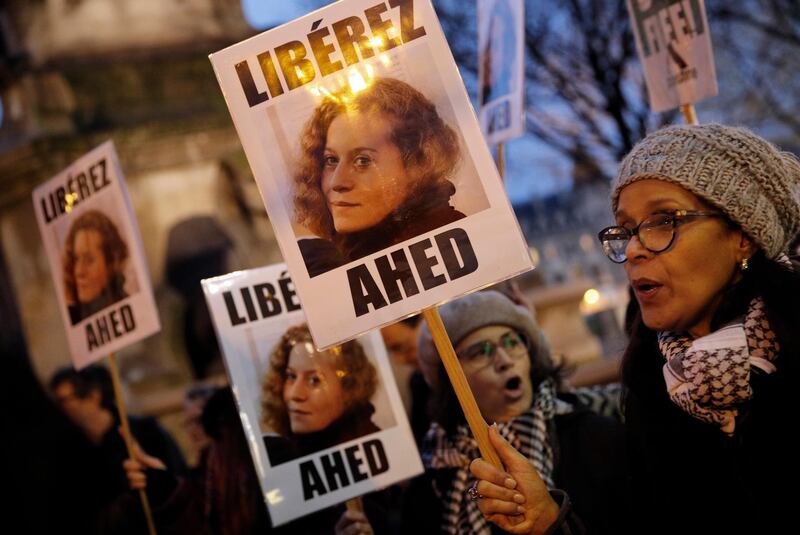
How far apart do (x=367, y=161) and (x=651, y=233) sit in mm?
854

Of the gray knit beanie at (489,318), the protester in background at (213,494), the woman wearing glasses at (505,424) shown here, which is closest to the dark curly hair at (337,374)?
the woman wearing glasses at (505,424)

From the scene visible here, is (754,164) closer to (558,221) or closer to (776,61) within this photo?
(776,61)

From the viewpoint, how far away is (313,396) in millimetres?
3881

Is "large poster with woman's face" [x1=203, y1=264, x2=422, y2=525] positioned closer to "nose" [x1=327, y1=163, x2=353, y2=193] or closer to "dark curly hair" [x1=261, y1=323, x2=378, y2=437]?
"dark curly hair" [x1=261, y1=323, x2=378, y2=437]

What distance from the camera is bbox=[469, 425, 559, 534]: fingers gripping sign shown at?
2498mm

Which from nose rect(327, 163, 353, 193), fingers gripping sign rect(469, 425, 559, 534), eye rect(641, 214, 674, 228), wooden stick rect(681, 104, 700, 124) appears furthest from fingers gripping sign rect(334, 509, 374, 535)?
wooden stick rect(681, 104, 700, 124)

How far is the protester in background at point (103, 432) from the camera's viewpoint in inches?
212

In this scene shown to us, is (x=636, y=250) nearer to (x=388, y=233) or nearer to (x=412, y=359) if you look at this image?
(x=388, y=233)

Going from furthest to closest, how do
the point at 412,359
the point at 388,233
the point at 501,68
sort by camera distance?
the point at 412,359, the point at 501,68, the point at 388,233

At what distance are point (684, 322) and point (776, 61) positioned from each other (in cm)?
1351

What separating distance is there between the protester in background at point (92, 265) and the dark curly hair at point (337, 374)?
37.9 inches

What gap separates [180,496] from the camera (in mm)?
4582

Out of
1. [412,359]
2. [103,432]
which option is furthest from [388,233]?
[103,432]

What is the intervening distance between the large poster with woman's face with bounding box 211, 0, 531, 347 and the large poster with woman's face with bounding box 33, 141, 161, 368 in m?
1.72
